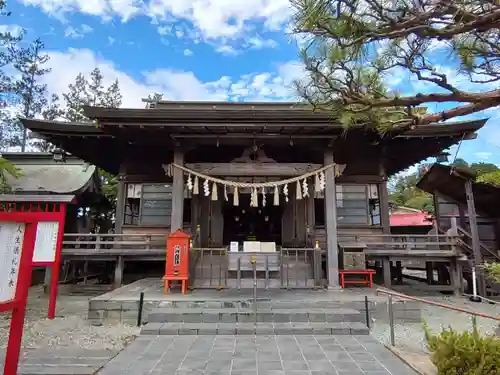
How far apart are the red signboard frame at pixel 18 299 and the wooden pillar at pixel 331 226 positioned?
651cm

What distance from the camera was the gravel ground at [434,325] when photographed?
5389 mm

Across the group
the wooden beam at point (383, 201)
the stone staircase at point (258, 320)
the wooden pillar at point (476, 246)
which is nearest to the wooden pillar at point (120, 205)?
the stone staircase at point (258, 320)

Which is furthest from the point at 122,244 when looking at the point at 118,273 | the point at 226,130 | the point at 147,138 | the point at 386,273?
the point at 386,273

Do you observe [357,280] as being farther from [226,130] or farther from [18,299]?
[18,299]

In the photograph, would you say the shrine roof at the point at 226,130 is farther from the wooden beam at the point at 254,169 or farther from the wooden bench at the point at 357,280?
the wooden bench at the point at 357,280

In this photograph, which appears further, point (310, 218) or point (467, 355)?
point (310, 218)

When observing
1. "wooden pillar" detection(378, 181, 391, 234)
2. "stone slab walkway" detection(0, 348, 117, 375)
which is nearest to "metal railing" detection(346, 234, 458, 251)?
"wooden pillar" detection(378, 181, 391, 234)

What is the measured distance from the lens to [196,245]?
9.85 metres

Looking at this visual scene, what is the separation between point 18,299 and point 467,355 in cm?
459

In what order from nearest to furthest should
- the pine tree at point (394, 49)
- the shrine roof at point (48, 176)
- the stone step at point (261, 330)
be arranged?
the pine tree at point (394, 49)
the stone step at point (261, 330)
the shrine roof at point (48, 176)

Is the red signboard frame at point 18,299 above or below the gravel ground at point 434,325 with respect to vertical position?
above

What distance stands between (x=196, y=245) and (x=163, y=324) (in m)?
3.99

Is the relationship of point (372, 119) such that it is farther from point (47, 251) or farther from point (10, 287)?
point (47, 251)

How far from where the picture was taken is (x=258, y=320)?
6.08m
